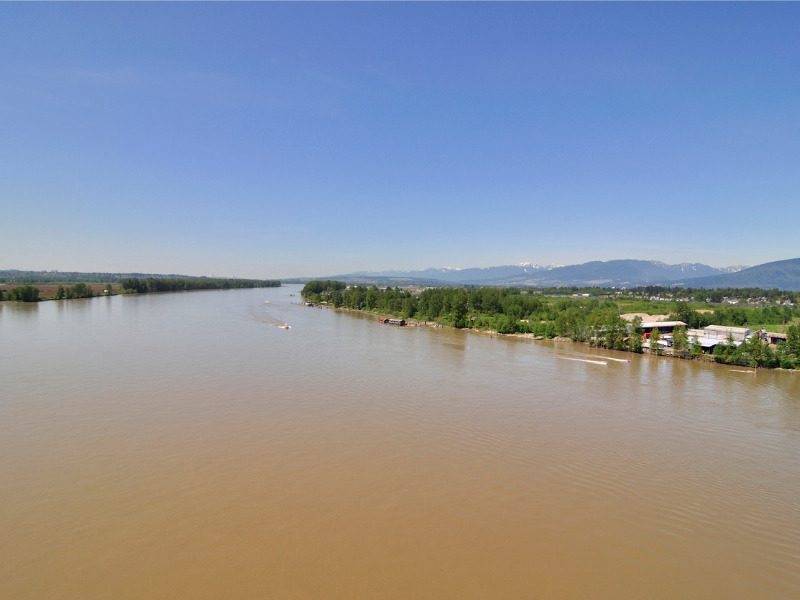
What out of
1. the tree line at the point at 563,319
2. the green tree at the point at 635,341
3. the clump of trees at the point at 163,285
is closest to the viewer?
the tree line at the point at 563,319

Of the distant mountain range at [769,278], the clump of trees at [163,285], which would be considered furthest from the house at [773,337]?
the distant mountain range at [769,278]

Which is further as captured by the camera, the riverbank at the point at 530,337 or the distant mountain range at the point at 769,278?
the distant mountain range at the point at 769,278

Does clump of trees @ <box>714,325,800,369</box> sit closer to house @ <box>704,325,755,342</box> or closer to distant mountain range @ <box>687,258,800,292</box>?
house @ <box>704,325,755,342</box>

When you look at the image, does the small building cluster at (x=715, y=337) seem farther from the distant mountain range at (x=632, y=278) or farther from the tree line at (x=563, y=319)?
the distant mountain range at (x=632, y=278)

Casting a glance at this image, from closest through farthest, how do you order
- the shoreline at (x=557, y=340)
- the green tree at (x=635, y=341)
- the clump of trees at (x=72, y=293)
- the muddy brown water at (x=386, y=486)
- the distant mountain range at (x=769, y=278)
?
the muddy brown water at (x=386, y=486) < the shoreline at (x=557, y=340) < the green tree at (x=635, y=341) < the clump of trees at (x=72, y=293) < the distant mountain range at (x=769, y=278)

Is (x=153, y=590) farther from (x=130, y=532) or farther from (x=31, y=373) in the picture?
(x=31, y=373)

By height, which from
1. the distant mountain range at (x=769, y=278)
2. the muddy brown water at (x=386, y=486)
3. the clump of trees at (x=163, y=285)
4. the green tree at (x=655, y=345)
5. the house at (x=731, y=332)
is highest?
the distant mountain range at (x=769, y=278)

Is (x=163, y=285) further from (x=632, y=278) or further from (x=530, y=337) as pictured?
(x=632, y=278)

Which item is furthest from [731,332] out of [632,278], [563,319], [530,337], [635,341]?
[632,278]
